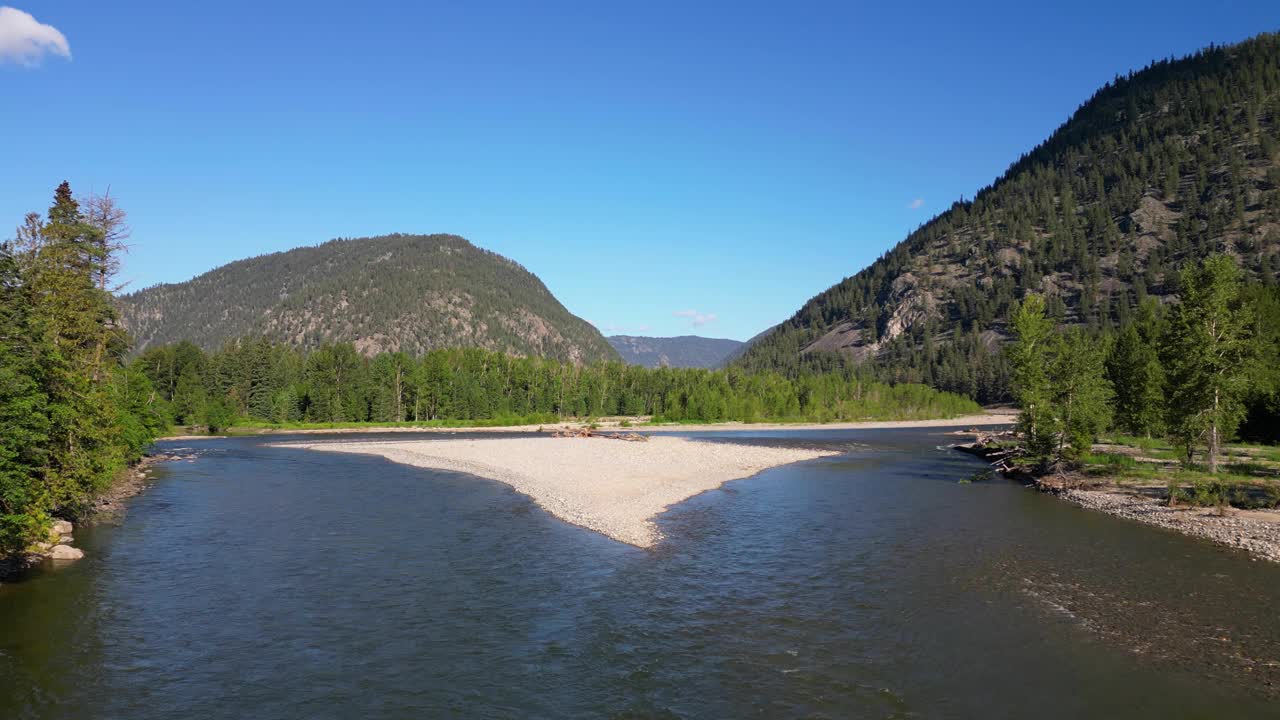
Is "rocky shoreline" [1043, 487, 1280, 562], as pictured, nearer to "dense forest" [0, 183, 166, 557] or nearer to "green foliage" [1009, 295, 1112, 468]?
"green foliage" [1009, 295, 1112, 468]

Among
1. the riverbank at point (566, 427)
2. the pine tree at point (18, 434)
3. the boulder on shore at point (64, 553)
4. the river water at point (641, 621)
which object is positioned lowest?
the river water at point (641, 621)

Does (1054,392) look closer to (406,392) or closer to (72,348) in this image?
(72,348)

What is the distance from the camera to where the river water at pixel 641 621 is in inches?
684

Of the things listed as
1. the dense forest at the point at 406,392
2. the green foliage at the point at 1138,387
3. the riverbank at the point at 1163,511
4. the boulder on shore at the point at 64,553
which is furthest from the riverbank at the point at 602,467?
the dense forest at the point at 406,392

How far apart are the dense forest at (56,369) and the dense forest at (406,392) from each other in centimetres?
8651

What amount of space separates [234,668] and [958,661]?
2063cm

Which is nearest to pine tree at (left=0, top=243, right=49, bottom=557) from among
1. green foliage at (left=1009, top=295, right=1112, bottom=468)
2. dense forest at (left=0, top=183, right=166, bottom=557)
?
dense forest at (left=0, top=183, right=166, bottom=557)

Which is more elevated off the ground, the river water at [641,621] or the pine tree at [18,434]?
the pine tree at [18,434]

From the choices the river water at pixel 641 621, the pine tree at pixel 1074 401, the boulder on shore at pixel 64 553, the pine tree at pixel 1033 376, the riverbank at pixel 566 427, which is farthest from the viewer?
the riverbank at pixel 566 427

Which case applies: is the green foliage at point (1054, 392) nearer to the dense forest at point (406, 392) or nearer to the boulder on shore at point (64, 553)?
the boulder on shore at point (64, 553)

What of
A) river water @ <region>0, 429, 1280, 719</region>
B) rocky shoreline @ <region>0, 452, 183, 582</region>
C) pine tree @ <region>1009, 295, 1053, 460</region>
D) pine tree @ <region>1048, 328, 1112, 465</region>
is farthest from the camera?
pine tree @ <region>1009, 295, 1053, 460</region>

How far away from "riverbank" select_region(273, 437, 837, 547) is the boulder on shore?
23099 mm

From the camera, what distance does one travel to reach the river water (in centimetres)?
1738

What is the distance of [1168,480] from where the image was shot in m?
49.9
